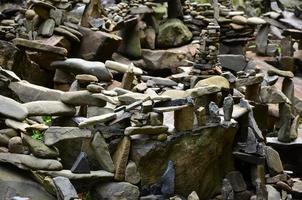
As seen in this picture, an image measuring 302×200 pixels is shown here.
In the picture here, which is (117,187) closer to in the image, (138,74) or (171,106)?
(171,106)

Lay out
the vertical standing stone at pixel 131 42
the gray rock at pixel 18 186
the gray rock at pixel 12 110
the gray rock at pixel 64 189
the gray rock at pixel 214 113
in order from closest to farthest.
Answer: the gray rock at pixel 64 189
the gray rock at pixel 18 186
the gray rock at pixel 12 110
the gray rock at pixel 214 113
the vertical standing stone at pixel 131 42

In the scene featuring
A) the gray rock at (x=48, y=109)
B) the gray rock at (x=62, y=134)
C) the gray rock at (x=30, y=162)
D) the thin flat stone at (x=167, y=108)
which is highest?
the thin flat stone at (x=167, y=108)

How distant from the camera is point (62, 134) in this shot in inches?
286

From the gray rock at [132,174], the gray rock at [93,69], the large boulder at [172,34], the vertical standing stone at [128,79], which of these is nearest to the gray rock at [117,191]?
the gray rock at [132,174]

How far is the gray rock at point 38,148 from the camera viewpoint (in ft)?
23.2

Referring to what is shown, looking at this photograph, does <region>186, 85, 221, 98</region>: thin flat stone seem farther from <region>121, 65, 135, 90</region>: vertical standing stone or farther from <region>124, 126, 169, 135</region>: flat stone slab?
<region>121, 65, 135, 90</region>: vertical standing stone

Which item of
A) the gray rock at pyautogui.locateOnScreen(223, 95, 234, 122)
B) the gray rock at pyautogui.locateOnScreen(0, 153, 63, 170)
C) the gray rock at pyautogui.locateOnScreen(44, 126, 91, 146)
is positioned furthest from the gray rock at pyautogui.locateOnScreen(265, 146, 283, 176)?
the gray rock at pyautogui.locateOnScreen(0, 153, 63, 170)

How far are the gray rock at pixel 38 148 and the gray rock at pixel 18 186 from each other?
34 cm

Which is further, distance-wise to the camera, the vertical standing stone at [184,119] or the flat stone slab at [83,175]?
the vertical standing stone at [184,119]

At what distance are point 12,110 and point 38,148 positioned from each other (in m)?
0.81

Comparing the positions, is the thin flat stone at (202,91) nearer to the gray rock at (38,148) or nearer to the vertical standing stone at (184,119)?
the vertical standing stone at (184,119)

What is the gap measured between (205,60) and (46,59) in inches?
118

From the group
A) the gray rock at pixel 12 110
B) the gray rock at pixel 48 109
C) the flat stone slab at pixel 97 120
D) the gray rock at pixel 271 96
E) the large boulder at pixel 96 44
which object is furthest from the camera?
the large boulder at pixel 96 44

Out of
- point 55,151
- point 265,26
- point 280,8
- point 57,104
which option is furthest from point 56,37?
point 280,8
